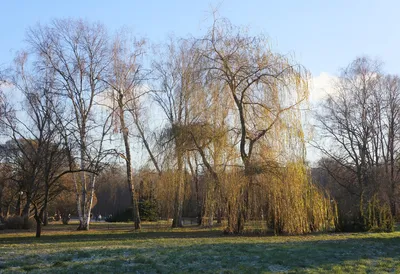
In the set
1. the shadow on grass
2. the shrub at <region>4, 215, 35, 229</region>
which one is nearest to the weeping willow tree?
the shadow on grass

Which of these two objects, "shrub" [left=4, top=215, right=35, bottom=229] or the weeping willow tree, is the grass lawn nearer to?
the weeping willow tree

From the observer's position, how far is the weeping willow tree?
15625 millimetres

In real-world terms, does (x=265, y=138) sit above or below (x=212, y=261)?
above

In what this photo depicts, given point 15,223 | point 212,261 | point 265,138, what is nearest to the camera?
point 212,261

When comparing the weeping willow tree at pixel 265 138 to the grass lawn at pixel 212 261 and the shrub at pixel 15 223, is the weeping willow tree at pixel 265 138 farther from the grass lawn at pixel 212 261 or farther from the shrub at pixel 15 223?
the shrub at pixel 15 223

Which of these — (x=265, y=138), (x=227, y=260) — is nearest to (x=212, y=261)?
(x=227, y=260)

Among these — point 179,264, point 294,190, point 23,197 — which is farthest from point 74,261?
point 23,197

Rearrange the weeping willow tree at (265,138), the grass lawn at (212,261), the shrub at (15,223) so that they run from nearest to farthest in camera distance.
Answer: the grass lawn at (212,261) → the weeping willow tree at (265,138) → the shrub at (15,223)

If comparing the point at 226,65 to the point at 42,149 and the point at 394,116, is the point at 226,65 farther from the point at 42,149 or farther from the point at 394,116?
the point at 394,116

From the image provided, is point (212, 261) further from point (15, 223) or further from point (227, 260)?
point (15, 223)

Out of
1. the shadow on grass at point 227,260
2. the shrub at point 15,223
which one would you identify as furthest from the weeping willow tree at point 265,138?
the shrub at point 15,223

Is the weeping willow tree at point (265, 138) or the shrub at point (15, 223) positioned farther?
the shrub at point (15, 223)

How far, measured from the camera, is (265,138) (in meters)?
16.3

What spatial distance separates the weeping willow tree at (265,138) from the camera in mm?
15625
